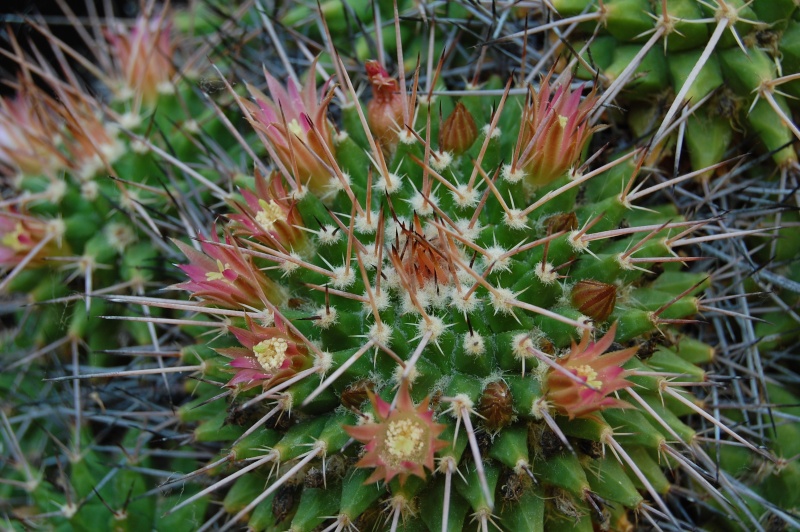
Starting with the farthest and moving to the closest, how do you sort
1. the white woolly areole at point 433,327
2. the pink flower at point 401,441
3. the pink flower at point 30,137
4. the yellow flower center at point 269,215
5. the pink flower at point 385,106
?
the pink flower at point 30,137 → the pink flower at point 385,106 → the yellow flower center at point 269,215 → the white woolly areole at point 433,327 → the pink flower at point 401,441

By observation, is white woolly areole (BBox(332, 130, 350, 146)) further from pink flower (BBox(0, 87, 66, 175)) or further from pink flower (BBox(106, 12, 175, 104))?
pink flower (BBox(0, 87, 66, 175))

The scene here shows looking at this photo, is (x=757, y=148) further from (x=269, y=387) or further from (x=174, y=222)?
(x=174, y=222)

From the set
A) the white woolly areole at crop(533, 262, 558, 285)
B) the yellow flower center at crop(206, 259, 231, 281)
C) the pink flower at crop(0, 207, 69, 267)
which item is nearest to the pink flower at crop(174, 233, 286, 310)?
the yellow flower center at crop(206, 259, 231, 281)

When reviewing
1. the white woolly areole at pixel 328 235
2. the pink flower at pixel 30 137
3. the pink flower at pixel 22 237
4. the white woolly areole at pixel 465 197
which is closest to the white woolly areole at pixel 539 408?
the white woolly areole at pixel 465 197

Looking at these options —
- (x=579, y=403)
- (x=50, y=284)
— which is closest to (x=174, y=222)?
(x=50, y=284)

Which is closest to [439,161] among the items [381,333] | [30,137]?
[381,333]

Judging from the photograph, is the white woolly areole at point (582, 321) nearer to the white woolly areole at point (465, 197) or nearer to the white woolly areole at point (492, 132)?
the white woolly areole at point (465, 197)
